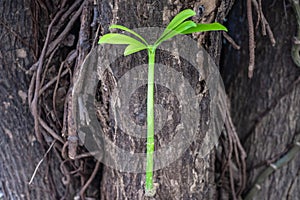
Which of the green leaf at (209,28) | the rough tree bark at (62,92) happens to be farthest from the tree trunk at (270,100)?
the green leaf at (209,28)

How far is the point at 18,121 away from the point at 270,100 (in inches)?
24.0

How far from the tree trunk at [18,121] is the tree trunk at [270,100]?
0.50 metres

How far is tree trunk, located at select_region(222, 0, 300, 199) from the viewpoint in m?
0.81

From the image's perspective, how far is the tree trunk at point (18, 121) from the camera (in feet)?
2.26

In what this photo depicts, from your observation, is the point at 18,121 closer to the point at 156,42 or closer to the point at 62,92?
the point at 62,92

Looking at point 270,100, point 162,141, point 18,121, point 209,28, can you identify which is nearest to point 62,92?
point 18,121

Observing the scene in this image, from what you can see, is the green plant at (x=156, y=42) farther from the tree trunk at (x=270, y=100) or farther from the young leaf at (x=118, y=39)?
the tree trunk at (x=270, y=100)

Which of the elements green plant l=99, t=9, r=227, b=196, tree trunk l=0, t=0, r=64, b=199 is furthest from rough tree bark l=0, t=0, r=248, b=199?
green plant l=99, t=9, r=227, b=196

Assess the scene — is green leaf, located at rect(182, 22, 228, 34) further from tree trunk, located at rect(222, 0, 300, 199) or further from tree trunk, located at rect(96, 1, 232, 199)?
tree trunk, located at rect(222, 0, 300, 199)

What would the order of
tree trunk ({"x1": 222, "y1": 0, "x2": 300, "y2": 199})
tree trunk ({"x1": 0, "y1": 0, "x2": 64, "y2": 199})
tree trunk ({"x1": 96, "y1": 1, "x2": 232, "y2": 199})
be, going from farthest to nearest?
tree trunk ({"x1": 222, "y1": 0, "x2": 300, "y2": 199}) < tree trunk ({"x1": 0, "y1": 0, "x2": 64, "y2": 199}) < tree trunk ({"x1": 96, "y1": 1, "x2": 232, "y2": 199})

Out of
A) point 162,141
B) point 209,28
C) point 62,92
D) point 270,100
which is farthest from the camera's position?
point 270,100

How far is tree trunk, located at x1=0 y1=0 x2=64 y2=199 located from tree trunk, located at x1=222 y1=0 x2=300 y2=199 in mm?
501

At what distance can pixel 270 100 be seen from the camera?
848 millimetres

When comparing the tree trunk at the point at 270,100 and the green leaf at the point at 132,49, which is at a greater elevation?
the green leaf at the point at 132,49
